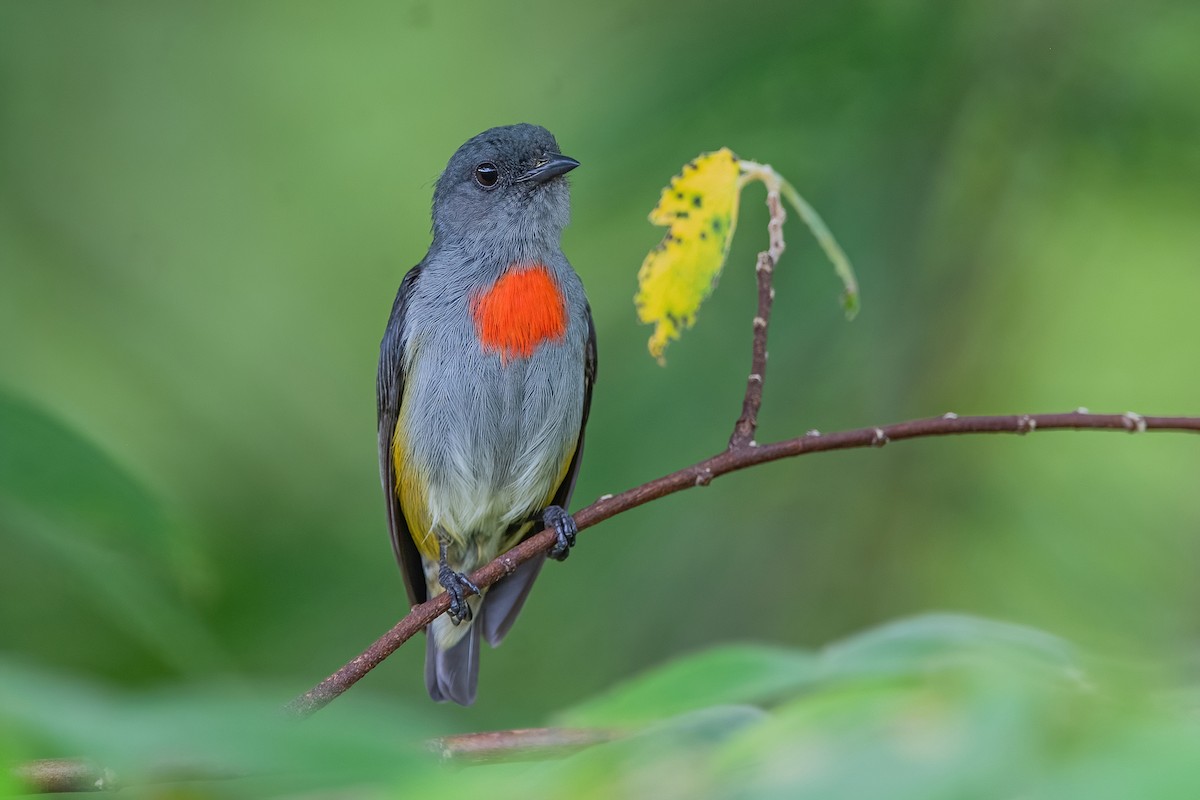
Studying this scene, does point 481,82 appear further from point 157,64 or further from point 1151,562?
point 1151,562

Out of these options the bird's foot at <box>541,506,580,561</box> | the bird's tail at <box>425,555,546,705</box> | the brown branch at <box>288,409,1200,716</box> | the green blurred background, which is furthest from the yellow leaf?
the bird's tail at <box>425,555,546,705</box>

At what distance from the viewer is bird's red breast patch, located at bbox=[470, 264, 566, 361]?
4520mm

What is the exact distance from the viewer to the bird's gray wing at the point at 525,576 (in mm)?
4836

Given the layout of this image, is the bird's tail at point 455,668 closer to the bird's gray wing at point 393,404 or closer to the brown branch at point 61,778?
the bird's gray wing at point 393,404

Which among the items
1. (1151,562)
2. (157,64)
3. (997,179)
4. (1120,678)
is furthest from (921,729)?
(157,64)

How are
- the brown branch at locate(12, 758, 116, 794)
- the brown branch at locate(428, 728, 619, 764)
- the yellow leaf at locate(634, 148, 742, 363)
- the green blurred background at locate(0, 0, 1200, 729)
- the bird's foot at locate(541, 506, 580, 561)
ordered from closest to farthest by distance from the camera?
the brown branch at locate(12, 758, 116, 794) < the brown branch at locate(428, 728, 619, 764) < the yellow leaf at locate(634, 148, 742, 363) < the bird's foot at locate(541, 506, 580, 561) < the green blurred background at locate(0, 0, 1200, 729)

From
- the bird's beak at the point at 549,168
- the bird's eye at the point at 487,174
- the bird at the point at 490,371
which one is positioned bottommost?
the bird at the point at 490,371

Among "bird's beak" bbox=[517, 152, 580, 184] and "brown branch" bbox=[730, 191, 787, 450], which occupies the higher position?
"bird's beak" bbox=[517, 152, 580, 184]

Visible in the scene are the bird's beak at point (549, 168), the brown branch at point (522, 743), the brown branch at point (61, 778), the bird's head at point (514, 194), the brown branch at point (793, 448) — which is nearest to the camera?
the brown branch at point (61, 778)

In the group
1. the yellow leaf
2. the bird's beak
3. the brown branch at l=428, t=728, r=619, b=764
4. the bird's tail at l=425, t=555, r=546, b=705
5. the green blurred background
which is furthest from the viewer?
the bird's tail at l=425, t=555, r=546, b=705

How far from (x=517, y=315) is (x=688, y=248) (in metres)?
1.96

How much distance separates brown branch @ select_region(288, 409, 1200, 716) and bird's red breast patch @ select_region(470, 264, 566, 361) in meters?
1.69

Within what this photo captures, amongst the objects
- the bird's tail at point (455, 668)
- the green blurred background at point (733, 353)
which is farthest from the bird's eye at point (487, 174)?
the bird's tail at point (455, 668)

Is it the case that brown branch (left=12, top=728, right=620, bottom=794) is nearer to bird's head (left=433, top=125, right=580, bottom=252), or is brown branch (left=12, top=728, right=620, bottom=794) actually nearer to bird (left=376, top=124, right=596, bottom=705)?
bird (left=376, top=124, right=596, bottom=705)
